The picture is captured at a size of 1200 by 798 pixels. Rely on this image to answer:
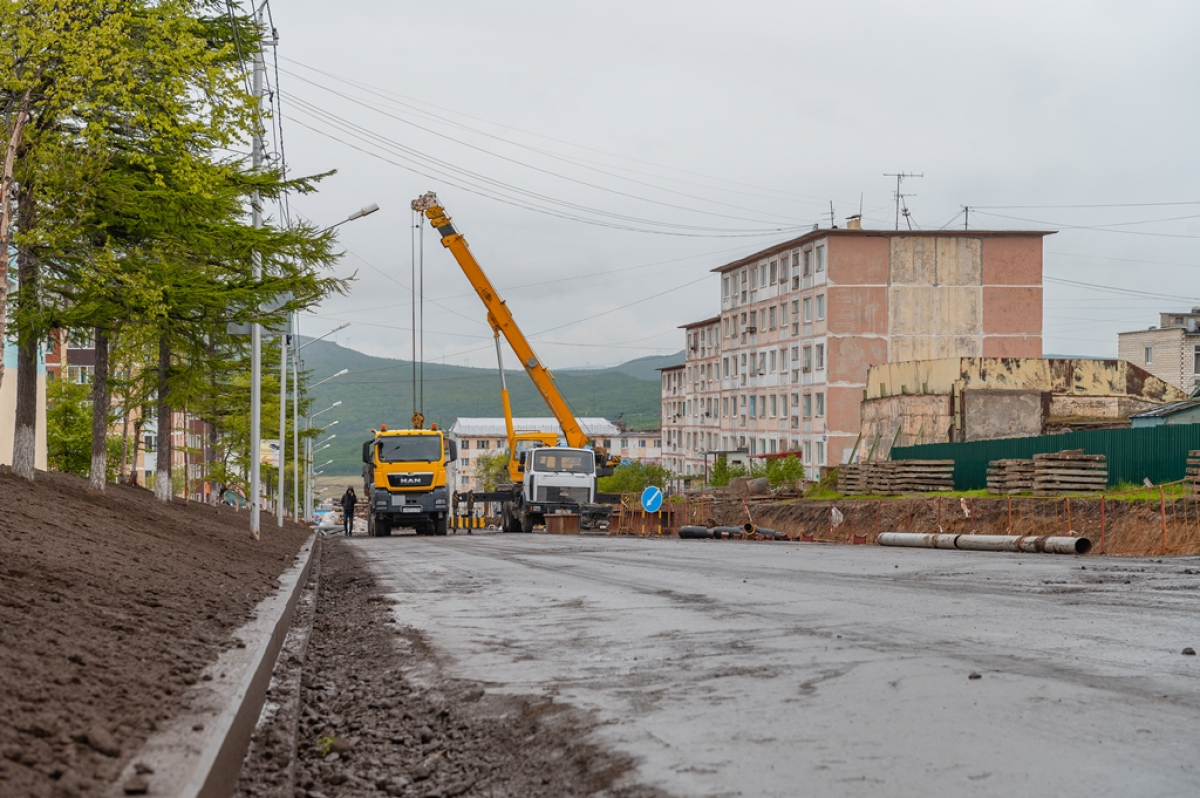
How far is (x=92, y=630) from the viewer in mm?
7848

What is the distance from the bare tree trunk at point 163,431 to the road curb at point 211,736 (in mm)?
20420

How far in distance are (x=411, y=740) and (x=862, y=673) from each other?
277 centimetres

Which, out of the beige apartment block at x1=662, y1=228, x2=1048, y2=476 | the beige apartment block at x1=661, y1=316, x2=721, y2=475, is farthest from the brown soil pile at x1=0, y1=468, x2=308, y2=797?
the beige apartment block at x1=661, y1=316, x2=721, y2=475

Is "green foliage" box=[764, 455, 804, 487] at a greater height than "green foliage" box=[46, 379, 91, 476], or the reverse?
"green foliage" box=[46, 379, 91, 476]

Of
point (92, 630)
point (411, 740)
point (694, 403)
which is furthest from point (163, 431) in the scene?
point (694, 403)

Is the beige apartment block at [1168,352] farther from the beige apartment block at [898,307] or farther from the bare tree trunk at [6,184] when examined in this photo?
the bare tree trunk at [6,184]

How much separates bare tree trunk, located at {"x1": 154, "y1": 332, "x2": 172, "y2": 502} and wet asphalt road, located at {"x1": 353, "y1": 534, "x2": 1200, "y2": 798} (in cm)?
1394

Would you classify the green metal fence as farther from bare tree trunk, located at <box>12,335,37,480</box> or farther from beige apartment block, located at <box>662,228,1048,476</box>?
beige apartment block, located at <box>662,228,1048,476</box>

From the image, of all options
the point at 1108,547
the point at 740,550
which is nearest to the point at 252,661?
the point at 740,550

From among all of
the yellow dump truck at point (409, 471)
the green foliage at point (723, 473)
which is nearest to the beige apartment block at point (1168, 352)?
the green foliage at point (723, 473)

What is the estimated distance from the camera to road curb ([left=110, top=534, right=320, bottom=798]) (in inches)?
190

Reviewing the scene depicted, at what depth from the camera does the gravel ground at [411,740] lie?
19.2 feet

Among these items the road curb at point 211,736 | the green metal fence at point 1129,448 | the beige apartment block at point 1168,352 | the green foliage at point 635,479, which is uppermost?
the beige apartment block at point 1168,352

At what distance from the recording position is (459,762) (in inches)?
251
